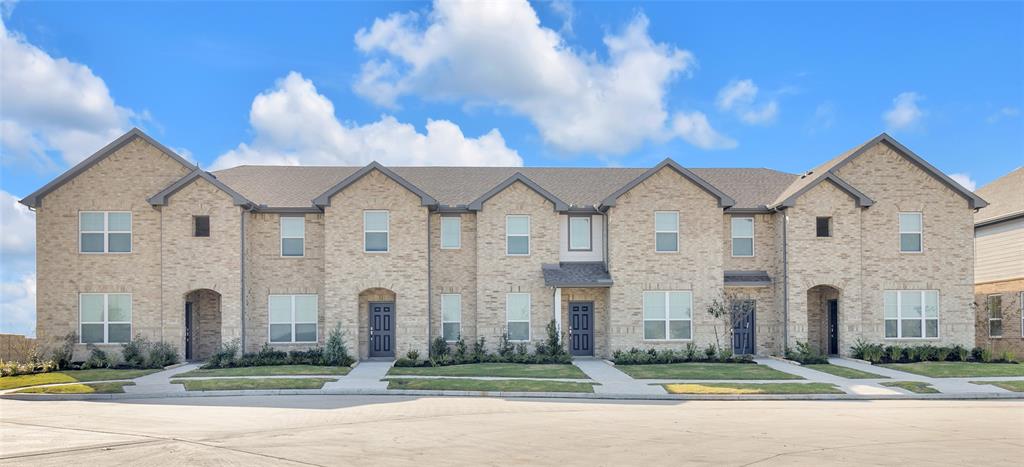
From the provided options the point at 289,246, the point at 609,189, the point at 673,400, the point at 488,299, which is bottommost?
the point at 673,400

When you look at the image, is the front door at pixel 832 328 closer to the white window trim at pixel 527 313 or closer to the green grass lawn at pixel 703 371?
the green grass lawn at pixel 703 371

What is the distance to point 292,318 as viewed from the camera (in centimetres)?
3188

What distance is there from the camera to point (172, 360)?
29625mm

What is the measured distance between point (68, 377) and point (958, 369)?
28.5 metres

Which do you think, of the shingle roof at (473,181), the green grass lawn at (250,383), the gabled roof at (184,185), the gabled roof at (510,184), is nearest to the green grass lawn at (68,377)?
the green grass lawn at (250,383)

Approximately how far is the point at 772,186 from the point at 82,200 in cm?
2727

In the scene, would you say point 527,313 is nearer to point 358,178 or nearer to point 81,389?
point 358,178

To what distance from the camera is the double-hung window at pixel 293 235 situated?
3209cm

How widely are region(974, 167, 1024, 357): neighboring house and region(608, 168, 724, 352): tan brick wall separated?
1263cm

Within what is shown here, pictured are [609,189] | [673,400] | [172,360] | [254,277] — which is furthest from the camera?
[609,189]

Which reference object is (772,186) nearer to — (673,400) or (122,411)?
(673,400)

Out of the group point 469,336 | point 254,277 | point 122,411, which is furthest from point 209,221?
point 122,411

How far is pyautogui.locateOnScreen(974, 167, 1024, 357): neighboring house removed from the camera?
3444 centimetres

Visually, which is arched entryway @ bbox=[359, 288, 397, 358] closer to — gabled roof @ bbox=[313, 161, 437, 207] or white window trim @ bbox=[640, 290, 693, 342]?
gabled roof @ bbox=[313, 161, 437, 207]
